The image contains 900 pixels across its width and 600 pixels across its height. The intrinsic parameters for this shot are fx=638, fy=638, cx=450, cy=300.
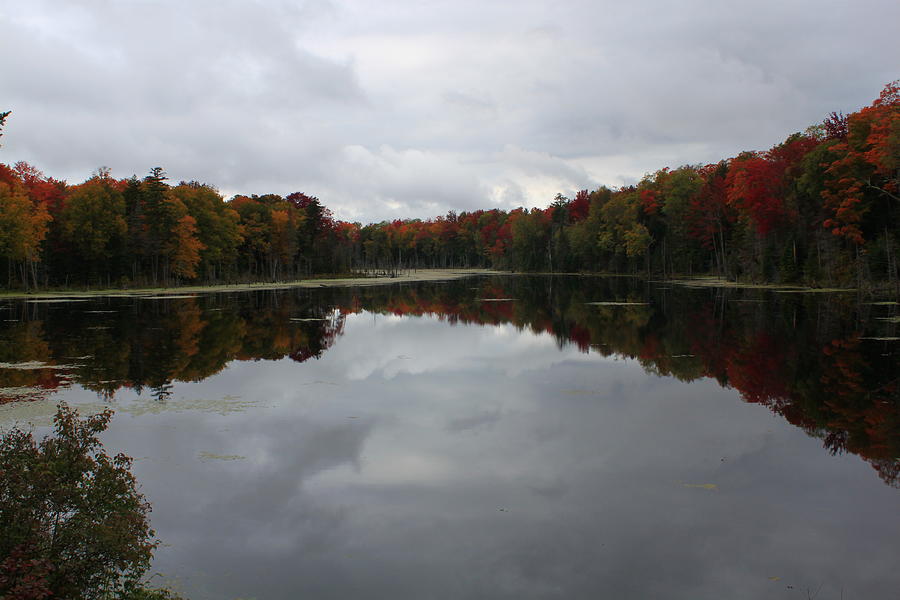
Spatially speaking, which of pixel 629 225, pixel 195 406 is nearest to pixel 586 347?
pixel 195 406

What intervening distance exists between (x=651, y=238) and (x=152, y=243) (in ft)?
224

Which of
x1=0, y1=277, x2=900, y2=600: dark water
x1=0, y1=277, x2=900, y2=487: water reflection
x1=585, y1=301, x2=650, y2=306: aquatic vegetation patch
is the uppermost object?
x1=585, y1=301, x2=650, y2=306: aquatic vegetation patch

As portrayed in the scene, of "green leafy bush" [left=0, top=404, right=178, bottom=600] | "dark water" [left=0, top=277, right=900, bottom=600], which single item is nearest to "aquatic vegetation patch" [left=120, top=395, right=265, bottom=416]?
"dark water" [left=0, top=277, right=900, bottom=600]

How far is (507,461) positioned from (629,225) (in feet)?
322

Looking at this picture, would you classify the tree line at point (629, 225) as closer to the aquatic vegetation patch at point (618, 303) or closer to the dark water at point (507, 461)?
the aquatic vegetation patch at point (618, 303)

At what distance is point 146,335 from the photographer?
28.1m

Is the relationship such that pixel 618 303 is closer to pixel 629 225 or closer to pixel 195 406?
pixel 195 406

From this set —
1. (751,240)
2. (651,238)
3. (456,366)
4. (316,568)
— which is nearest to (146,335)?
(456,366)

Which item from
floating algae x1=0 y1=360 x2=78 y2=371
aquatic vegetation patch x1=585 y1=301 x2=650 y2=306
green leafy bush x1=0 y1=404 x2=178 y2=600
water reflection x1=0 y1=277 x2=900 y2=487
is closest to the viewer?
green leafy bush x1=0 y1=404 x2=178 y2=600

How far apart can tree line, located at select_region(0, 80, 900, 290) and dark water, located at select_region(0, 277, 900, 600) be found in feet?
85.4

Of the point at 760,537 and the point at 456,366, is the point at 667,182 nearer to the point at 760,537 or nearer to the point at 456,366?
the point at 456,366

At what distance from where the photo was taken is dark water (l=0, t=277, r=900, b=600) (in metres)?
7.30

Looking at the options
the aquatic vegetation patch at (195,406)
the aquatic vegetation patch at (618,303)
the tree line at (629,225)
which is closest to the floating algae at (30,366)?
the aquatic vegetation patch at (195,406)

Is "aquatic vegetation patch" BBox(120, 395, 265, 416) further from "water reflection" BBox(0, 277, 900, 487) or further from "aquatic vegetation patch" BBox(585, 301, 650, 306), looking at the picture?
"aquatic vegetation patch" BBox(585, 301, 650, 306)
